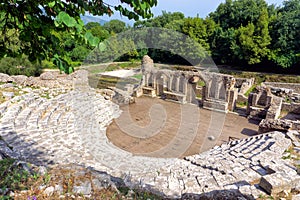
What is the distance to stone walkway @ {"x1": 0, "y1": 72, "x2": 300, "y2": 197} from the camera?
6.23 metres

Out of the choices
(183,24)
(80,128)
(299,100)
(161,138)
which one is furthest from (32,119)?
(183,24)

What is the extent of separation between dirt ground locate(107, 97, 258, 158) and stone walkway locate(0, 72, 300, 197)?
0.84 m

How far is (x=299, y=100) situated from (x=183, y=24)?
2155 centimetres

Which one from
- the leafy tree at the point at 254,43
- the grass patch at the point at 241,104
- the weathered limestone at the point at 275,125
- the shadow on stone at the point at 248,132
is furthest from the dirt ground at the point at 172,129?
the leafy tree at the point at 254,43

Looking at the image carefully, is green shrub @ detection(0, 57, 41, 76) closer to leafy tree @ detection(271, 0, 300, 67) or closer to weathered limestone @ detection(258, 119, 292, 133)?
weathered limestone @ detection(258, 119, 292, 133)

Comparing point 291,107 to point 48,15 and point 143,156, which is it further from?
point 48,15

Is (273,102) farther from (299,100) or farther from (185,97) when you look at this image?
(185,97)

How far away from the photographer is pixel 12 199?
3.82 meters

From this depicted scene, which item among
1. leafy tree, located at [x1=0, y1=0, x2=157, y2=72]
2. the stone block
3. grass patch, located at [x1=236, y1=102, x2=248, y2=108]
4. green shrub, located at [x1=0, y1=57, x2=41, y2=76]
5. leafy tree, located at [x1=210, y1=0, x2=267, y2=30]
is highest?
leafy tree, located at [x1=210, y1=0, x2=267, y2=30]

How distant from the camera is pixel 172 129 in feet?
41.0

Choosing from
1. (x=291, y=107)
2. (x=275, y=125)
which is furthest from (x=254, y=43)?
(x=275, y=125)

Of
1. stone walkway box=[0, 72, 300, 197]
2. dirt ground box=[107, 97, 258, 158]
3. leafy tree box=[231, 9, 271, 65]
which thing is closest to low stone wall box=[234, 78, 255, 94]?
leafy tree box=[231, 9, 271, 65]

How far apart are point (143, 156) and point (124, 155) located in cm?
83

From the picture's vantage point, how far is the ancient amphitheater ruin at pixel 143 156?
6.05m
